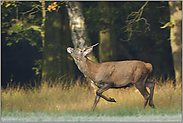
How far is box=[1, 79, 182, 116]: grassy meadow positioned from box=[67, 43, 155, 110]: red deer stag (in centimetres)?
50

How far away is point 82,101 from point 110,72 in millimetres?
1771

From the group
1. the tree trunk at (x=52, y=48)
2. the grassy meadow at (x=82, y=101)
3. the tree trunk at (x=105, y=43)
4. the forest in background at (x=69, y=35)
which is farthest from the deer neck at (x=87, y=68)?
the tree trunk at (x=105, y=43)

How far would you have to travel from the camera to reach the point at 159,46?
18.9 m

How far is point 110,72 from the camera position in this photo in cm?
924

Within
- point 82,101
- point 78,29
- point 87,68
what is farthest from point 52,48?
point 87,68

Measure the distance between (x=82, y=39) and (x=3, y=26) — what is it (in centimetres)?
559

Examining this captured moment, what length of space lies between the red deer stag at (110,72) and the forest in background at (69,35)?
8.36 feet

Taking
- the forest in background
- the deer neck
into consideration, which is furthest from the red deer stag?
the forest in background

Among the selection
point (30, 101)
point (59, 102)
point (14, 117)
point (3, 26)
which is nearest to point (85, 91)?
point (59, 102)

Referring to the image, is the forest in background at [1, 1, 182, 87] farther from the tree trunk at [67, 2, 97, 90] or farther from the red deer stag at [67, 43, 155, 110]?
the red deer stag at [67, 43, 155, 110]

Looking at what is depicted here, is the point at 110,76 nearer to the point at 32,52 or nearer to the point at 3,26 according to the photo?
the point at 3,26

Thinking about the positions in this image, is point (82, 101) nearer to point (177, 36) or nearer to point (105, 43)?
point (177, 36)

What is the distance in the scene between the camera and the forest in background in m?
14.2

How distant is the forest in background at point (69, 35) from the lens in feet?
46.6
